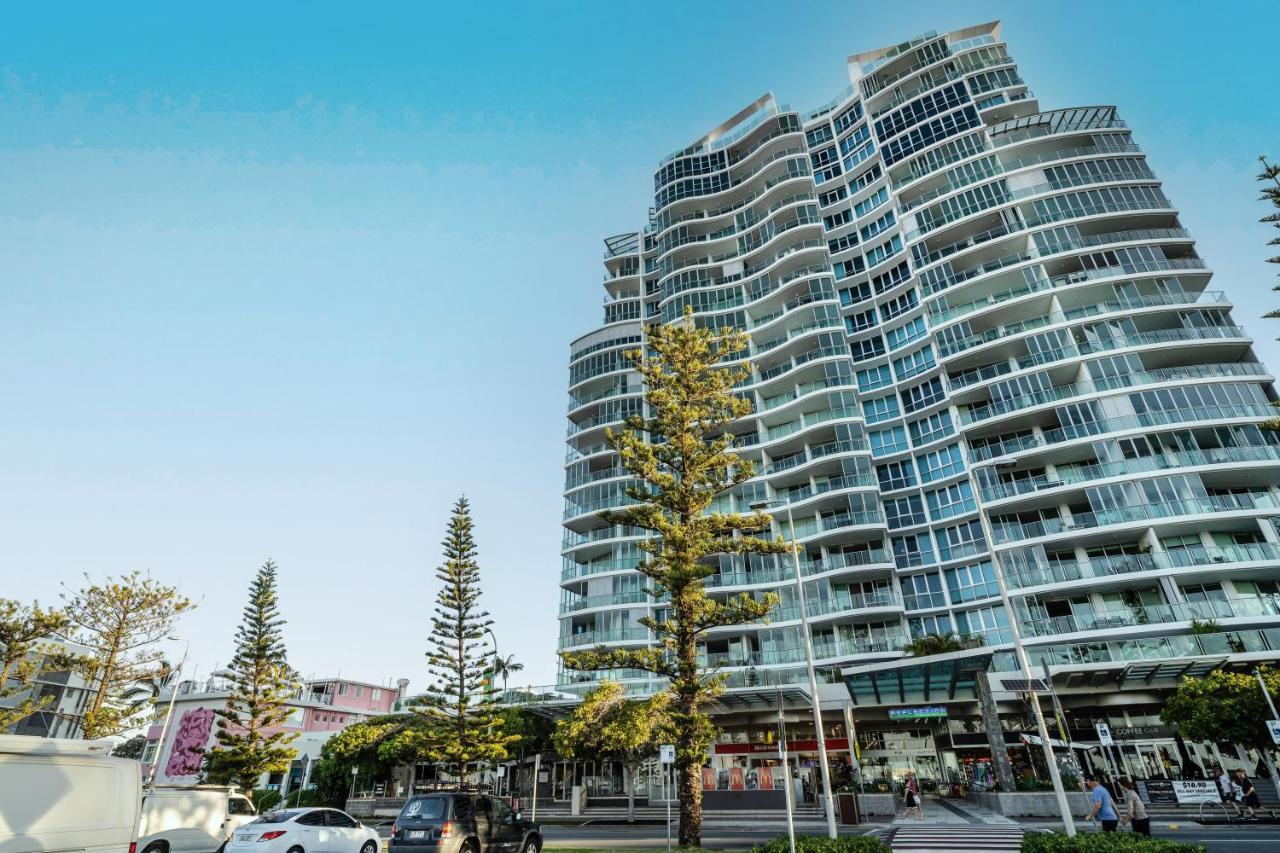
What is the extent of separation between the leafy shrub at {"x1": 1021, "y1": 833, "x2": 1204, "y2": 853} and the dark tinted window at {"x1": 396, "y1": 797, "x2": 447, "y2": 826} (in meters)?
11.9

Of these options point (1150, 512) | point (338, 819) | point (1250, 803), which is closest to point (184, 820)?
point (338, 819)

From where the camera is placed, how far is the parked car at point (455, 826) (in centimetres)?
1327

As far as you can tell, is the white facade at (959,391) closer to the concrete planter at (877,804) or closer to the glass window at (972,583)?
the glass window at (972,583)

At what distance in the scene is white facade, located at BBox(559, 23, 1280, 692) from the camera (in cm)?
3350

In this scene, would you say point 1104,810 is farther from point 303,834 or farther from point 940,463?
point 940,463

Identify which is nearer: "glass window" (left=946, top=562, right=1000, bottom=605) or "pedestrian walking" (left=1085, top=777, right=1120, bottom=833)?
"pedestrian walking" (left=1085, top=777, right=1120, bottom=833)

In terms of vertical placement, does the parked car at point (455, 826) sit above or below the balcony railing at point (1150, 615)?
below

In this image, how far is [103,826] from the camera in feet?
29.8

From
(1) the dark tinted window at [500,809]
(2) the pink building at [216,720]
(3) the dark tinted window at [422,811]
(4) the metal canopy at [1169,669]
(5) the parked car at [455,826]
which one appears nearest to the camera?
(5) the parked car at [455,826]

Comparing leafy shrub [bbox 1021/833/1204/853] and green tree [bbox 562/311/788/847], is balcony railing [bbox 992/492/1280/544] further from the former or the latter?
leafy shrub [bbox 1021/833/1204/853]

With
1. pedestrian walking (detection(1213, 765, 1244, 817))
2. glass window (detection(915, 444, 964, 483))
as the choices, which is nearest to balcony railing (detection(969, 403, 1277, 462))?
glass window (detection(915, 444, 964, 483))

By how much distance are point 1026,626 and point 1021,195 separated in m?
29.3

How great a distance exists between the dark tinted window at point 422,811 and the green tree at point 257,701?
2872 centimetres

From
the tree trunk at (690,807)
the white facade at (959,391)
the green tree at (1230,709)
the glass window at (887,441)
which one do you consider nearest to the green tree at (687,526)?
the tree trunk at (690,807)
